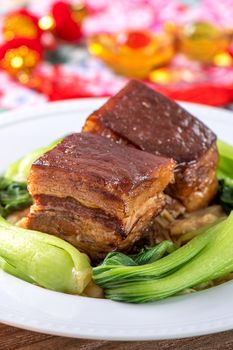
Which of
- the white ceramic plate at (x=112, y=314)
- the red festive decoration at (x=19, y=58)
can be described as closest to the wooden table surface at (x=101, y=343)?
the white ceramic plate at (x=112, y=314)

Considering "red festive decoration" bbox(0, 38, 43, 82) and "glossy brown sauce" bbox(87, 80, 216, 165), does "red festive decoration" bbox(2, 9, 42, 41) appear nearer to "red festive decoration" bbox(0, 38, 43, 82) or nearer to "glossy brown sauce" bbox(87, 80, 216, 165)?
"red festive decoration" bbox(0, 38, 43, 82)

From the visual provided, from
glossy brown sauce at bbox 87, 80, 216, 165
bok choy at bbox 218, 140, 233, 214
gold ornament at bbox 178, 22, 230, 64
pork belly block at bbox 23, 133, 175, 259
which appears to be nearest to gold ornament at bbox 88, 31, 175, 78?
gold ornament at bbox 178, 22, 230, 64

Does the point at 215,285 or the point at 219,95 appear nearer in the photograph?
the point at 215,285

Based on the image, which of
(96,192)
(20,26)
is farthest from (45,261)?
(20,26)

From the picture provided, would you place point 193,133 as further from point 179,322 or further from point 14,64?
point 14,64

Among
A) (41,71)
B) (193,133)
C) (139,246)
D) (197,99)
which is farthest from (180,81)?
(139,246)

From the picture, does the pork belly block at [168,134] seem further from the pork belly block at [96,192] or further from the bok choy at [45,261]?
the bok choy at [45,261]
